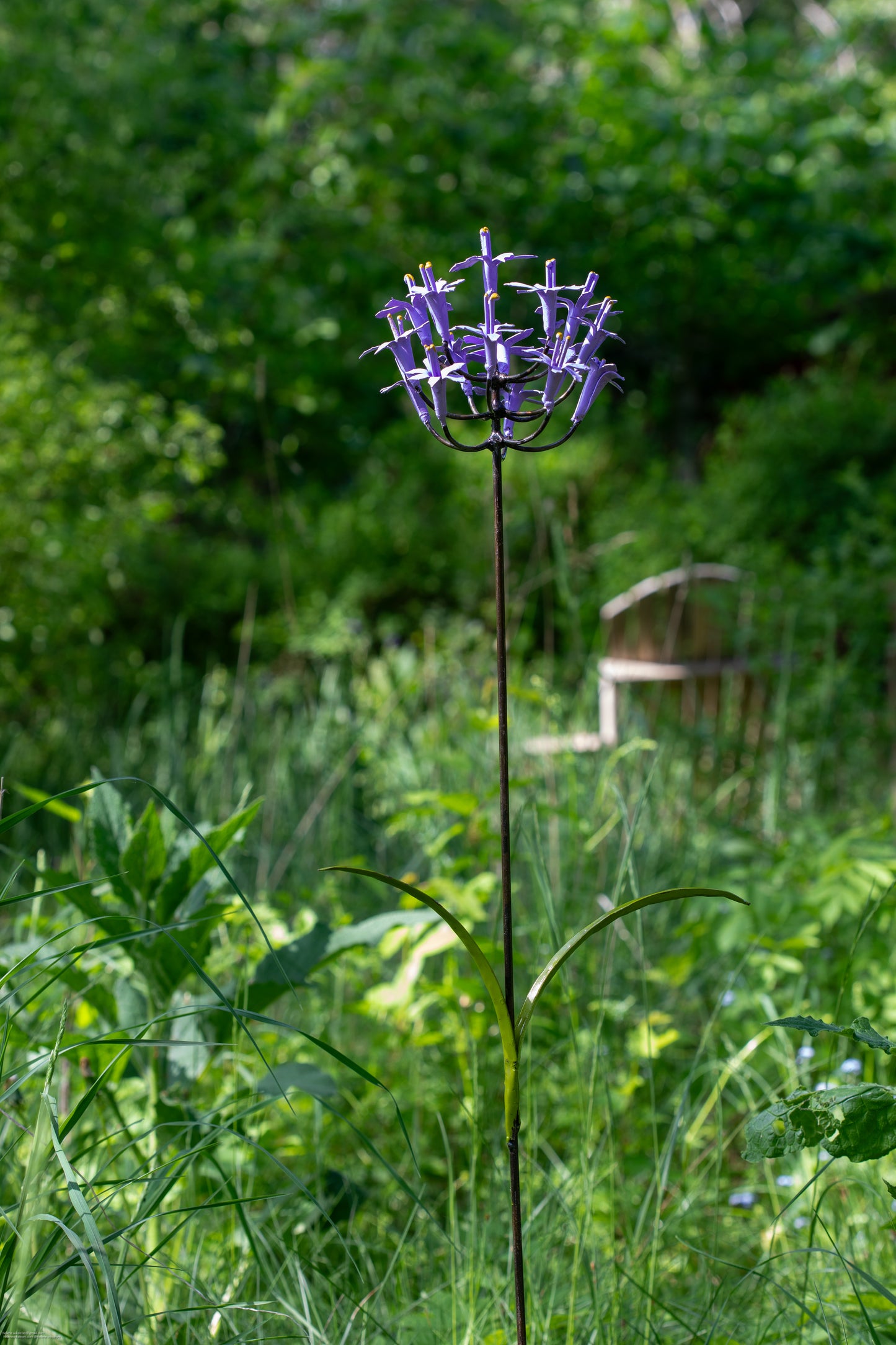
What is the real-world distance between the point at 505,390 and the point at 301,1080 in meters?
0.86

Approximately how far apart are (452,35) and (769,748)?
6.25 metres

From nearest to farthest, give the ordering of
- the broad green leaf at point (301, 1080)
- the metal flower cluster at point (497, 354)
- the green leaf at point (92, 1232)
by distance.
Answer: the green leaf at point (92, 1232) < the metal flower cluster at point (497, 354) < the broad green leaf at point (301, 1080)

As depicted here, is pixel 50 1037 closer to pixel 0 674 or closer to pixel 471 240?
pixel 0 674

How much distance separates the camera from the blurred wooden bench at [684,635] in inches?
176

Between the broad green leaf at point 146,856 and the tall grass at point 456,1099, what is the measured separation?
11 centimetres

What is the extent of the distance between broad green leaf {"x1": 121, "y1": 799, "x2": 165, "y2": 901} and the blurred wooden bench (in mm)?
3025

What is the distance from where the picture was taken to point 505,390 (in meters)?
0.92

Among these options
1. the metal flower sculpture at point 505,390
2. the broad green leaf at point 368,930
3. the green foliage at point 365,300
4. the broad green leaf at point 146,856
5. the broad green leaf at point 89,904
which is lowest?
the broad green leaf at point 368,930

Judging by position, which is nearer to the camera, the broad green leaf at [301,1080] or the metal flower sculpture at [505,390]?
the metal flower sculpture at [505,390]

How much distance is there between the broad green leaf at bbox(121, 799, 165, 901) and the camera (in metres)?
1.33

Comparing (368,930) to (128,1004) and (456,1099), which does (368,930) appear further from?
(456,1099)

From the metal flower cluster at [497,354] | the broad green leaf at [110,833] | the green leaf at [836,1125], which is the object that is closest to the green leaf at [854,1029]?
the green leaf at [836,1125]

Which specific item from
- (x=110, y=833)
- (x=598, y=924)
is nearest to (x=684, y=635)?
(x=110, y=833)

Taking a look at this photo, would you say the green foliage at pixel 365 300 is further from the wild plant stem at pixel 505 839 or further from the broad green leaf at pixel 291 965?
the wild plant stem at pixel 505 839
